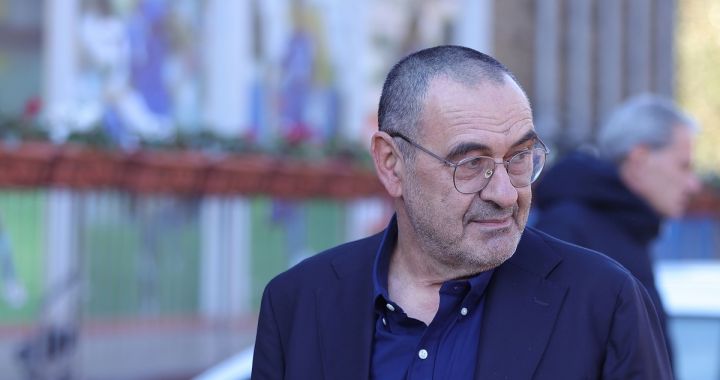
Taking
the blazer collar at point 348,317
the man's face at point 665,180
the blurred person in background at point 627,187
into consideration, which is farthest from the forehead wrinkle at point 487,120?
the man's face at point 665,180

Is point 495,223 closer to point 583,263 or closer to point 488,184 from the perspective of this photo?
point 488,184

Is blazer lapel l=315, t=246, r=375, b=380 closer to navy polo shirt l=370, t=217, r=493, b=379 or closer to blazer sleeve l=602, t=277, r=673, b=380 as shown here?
navy polo shirt l=370, t=217, r=493, b=379

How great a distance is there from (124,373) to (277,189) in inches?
60.4

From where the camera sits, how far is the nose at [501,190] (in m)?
2.48

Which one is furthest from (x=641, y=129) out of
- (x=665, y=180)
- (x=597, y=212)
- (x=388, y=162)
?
(x=388, y=162)

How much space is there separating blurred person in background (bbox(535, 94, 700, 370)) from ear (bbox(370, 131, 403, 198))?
4.31 ft

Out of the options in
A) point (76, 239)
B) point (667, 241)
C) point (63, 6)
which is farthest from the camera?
point (667, 241)

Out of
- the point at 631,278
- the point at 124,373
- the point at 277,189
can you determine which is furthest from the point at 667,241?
the point at 631,278

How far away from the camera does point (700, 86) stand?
36.5 meters

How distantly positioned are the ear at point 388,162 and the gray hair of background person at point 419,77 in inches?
0.9

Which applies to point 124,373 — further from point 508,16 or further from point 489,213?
point 508,16

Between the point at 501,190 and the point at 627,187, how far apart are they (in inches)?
74.8

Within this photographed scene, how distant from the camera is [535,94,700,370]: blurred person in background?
406cm

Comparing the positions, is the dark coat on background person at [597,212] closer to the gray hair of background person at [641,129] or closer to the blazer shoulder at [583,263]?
the gray hair of background person at [641,129]
